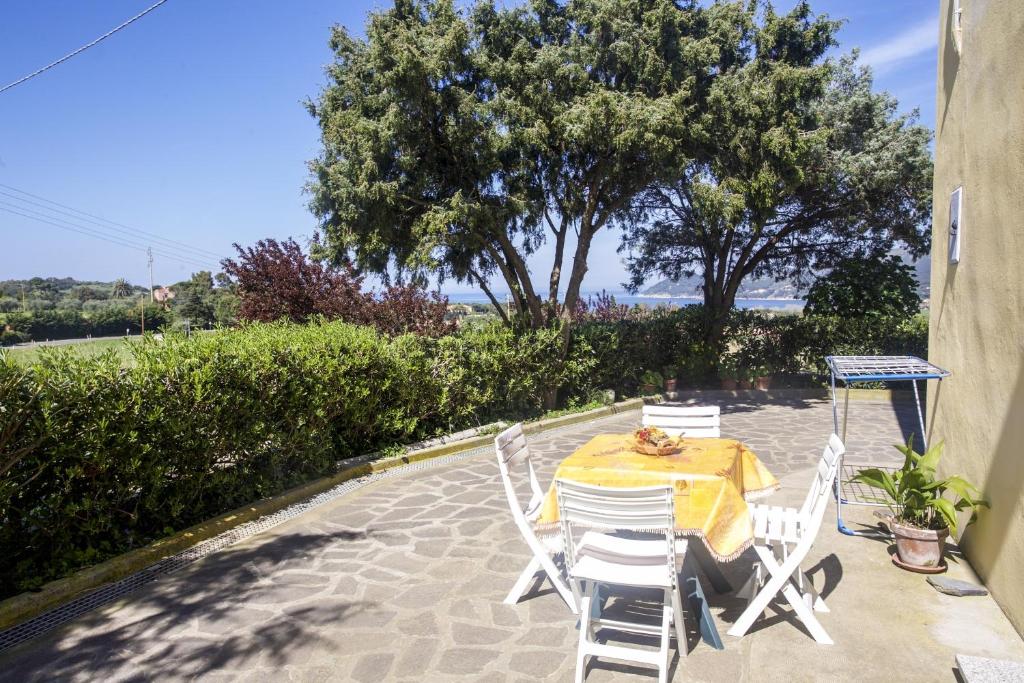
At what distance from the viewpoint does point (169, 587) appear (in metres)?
4.59

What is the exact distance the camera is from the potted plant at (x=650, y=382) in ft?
46.4

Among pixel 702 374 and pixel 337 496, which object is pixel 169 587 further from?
pixel 702 374

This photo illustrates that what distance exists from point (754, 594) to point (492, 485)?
3617mm

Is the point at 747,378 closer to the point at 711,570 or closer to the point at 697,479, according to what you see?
the point at 711,570

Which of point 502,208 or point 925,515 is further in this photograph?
point 502,208

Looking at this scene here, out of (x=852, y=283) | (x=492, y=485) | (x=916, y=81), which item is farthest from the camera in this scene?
(x=852, y=283)

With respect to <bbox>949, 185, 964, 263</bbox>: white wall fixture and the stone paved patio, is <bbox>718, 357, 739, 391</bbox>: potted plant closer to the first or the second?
the stone paved patio

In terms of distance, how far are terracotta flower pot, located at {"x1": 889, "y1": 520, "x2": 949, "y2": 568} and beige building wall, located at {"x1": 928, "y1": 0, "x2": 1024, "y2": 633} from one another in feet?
0.83

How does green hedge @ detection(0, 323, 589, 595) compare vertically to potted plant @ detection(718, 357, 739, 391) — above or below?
above

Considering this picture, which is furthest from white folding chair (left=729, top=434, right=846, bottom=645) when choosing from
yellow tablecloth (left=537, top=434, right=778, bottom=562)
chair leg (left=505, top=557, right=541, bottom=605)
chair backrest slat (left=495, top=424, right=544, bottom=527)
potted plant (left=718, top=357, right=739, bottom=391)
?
potted plant (left=718, top=357, right=739, bottom=391)

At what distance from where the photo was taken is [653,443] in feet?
14.4

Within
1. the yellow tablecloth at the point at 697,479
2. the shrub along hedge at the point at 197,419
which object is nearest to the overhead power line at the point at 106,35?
the shrub along hedge at the point at 197,419

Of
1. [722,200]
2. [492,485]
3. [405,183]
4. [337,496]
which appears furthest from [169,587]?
[722,200]

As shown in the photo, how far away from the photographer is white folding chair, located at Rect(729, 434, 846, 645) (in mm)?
3623
